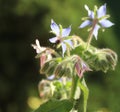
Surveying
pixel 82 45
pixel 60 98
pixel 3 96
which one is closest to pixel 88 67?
pixel 82 45

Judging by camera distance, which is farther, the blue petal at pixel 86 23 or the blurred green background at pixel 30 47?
the blurred green background at pixel 30 47

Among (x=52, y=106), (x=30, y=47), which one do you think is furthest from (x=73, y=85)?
(x=30, y=47)

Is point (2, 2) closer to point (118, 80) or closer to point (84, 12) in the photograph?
point (84, 12)

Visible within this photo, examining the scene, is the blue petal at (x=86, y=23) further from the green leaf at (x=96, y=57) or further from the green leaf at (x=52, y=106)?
the green leaf at (x=52, y=106)

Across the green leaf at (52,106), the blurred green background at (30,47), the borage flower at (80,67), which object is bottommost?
the green leaf at (52,106)

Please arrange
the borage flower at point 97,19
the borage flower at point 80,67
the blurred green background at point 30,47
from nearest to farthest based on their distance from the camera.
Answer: the borage flower at point 80,67, the borage flower at point 97,19, the blurred green background at point 30,47

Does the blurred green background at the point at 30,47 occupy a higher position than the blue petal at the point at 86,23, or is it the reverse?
the blurred green background at the point at 30,47

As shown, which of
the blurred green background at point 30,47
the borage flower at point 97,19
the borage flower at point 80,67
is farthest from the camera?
the blurred green background at point 30,47

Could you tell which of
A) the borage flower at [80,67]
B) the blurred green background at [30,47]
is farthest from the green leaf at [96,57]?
the blurred green background at [30,47]

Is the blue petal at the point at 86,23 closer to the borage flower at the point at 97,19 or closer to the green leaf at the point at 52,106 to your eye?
the borage flower at the point at 97,19
